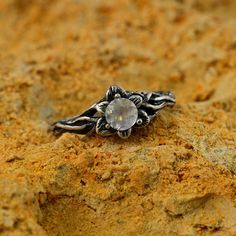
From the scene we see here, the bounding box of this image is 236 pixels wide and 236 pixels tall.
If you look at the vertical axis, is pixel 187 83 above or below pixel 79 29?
below

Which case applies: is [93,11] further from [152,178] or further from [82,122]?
[152,178]

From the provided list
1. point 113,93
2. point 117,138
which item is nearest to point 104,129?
point 117,138

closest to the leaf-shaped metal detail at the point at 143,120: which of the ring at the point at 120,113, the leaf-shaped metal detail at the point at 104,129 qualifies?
the ring at the point at 120,113

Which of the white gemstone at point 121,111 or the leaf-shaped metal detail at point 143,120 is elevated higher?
the white gemstone at point 121,111

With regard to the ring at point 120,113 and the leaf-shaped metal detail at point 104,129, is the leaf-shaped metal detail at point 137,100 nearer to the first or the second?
the ring at point 120,113

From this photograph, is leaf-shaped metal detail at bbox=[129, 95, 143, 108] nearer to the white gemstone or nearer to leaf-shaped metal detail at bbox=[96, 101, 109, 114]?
the white gemstone

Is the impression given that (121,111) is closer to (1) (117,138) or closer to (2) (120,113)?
(2) (120,113)

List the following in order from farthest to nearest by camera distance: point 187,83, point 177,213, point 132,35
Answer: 1. point 132,35
2. point 187,83
3. point 177,213

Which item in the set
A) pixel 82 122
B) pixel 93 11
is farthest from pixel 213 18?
pixel 82 122
